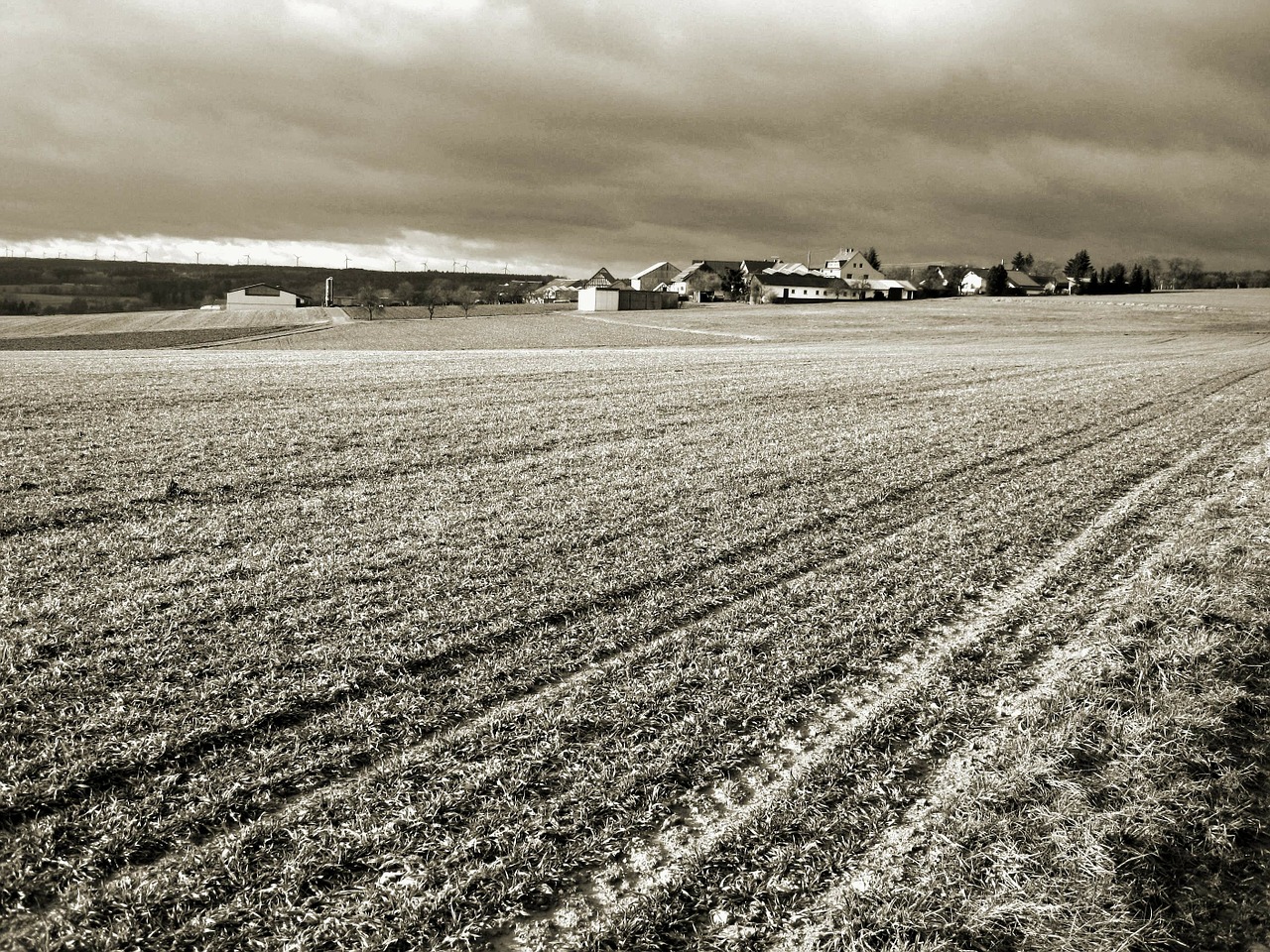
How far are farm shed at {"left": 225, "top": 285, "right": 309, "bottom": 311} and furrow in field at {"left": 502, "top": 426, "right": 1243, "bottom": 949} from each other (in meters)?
136

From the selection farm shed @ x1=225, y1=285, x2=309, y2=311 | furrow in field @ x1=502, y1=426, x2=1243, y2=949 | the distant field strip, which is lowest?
furrow in field @ x1=502, y1=426, x2=1243, y2=949

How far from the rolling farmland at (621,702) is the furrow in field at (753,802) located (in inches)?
0.7

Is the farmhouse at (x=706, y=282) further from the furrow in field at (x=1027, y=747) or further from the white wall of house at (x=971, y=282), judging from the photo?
the furrow in field at (x=1027, y=747)

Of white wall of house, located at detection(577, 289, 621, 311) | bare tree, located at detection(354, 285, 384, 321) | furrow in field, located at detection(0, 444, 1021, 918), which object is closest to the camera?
furrow in field, located at detection(0, 444, 1021, 918)

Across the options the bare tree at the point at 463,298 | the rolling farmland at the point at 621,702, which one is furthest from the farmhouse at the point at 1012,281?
the rolling farmland at the point at 621,702

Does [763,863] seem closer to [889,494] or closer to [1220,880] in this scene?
[1220,880]

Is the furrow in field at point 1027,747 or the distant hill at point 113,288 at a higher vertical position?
the distant hill at point 113,288

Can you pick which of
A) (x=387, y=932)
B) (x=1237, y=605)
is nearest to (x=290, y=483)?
(x=387, y=932)

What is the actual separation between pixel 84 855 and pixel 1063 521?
9.43 m

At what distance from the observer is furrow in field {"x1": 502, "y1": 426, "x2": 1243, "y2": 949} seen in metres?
3.17

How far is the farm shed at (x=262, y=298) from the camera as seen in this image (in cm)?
12712

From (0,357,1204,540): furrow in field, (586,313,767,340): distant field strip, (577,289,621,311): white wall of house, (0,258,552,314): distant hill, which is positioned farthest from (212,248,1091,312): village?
(0,357,1204,540): furrow in field

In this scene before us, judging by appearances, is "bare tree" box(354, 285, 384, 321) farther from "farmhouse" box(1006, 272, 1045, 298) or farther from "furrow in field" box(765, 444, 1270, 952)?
"farmhouse" box(1006, 272, 1045, 298)

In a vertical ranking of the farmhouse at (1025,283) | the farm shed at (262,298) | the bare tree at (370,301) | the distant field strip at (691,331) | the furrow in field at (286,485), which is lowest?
the furrow in field at (286,485)
